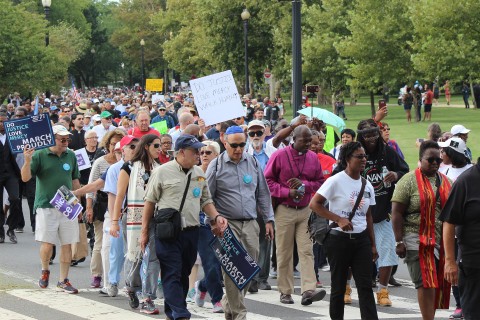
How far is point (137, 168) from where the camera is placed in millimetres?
11430

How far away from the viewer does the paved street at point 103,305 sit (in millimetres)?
11297

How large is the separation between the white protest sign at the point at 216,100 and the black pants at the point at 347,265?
7853 millimetres

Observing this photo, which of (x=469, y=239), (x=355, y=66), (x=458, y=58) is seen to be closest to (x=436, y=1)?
(x=458, y=58)

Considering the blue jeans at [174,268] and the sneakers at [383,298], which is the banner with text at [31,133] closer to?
the blue jeans at [174,268]

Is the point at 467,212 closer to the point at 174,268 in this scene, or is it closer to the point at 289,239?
the point at 174,268

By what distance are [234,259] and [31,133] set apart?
427 centimetres

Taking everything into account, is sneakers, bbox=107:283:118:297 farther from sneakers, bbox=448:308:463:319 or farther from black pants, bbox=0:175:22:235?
black pants, bbox=0:175:22:235

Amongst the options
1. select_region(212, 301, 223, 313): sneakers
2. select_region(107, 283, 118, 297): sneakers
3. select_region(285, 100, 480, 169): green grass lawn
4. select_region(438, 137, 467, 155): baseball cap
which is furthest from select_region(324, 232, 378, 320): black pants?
select_region(285, 100, 480, 169): green grass lawn

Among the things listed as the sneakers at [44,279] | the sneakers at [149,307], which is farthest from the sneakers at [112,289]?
the sneakers at [149,307]

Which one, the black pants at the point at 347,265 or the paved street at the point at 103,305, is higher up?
the black pants at the point at 347,265

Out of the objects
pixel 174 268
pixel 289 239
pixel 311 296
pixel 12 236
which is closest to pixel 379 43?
pixel 12 236

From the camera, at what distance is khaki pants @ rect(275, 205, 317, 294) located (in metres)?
12.2

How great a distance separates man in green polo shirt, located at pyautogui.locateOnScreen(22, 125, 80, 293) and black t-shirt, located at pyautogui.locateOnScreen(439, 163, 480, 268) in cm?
574

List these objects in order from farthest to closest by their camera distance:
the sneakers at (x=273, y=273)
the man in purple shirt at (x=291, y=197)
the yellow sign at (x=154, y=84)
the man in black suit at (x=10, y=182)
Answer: the yellow sign at (x=154, y=84), the man in black suit at (x=10, y=182), the sneakers at (x=273, y=273), the man in purple shirt at (x=291, y=197)
